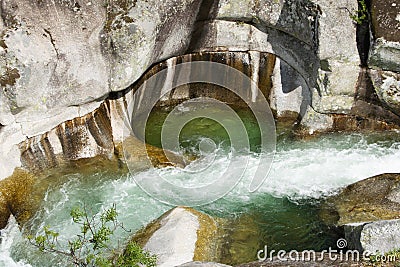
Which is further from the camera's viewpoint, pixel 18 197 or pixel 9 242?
pixel 18 197

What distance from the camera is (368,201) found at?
11.6 m

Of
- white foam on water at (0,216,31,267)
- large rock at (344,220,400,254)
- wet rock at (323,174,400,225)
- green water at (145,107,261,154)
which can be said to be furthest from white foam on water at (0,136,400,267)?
large rock at (344,220,400,254)

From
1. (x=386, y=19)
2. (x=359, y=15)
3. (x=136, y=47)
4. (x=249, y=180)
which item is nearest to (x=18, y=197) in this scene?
(x=136, y=47)

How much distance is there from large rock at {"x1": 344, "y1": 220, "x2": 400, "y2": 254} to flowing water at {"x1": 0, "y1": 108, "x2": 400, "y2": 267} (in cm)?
121

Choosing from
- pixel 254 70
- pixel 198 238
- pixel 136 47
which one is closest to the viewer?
pixel 198 238

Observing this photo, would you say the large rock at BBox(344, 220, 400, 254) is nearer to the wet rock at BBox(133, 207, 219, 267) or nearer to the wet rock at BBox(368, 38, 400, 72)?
the wet rock at BBox(133, 207, 219, 267)

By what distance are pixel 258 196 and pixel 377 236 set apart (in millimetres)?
3474

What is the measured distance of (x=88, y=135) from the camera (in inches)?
545

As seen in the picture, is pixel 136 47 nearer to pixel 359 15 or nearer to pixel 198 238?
pixel 198 238

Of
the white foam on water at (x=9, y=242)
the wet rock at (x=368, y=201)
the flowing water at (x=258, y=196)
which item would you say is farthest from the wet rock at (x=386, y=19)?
the white foam on water at (x=9, y=242)

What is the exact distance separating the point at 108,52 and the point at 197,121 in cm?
358

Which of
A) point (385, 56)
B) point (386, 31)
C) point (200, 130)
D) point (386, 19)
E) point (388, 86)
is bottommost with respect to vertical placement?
point (200, 130)

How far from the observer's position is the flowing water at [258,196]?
11.4 m

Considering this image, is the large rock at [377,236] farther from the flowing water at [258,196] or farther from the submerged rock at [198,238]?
the submerged rock at [198,238]
